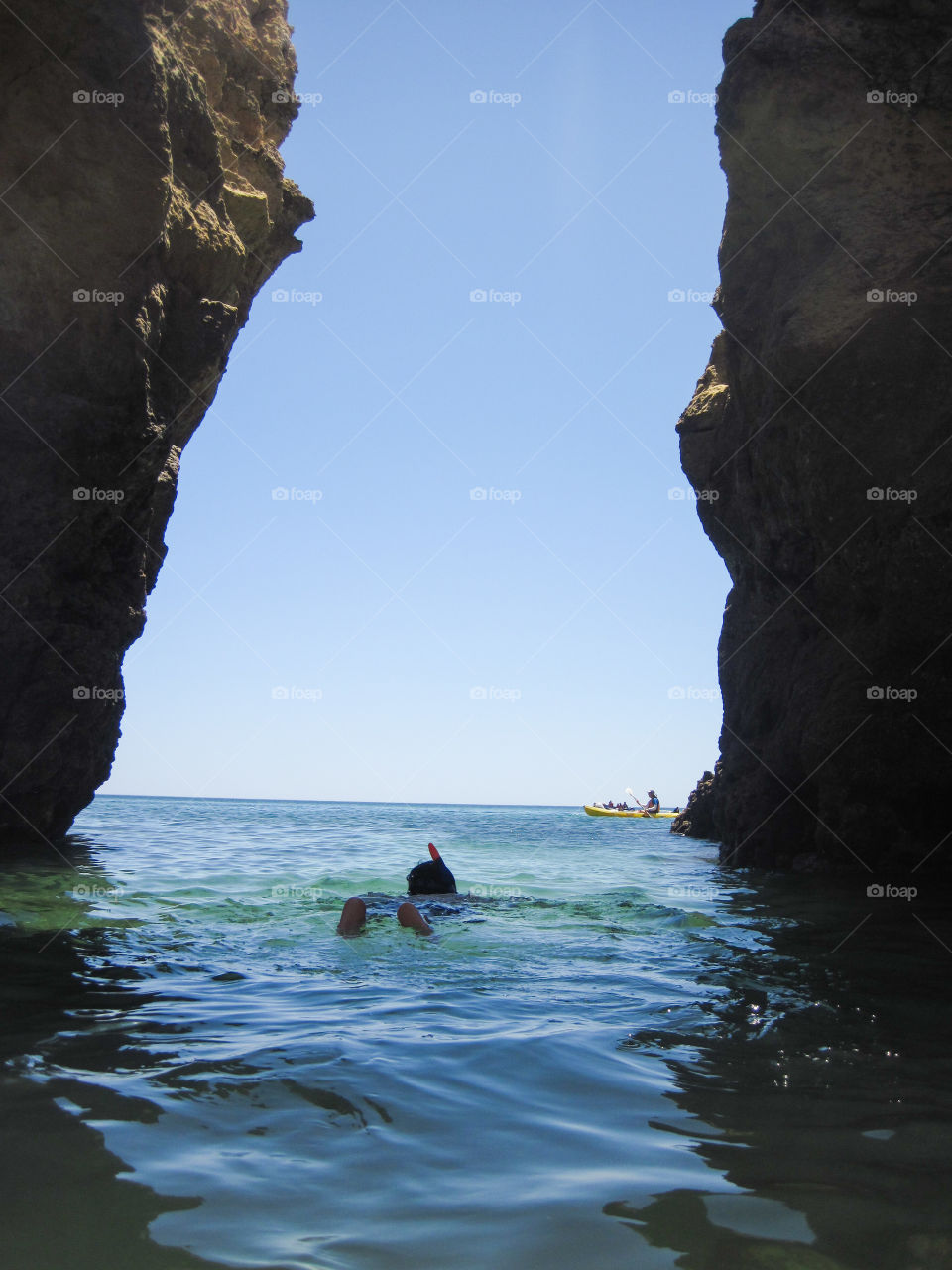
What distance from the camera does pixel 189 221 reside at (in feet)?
46.5

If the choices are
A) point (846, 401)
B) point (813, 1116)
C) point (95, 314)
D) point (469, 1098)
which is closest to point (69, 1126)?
point (469, 1098)

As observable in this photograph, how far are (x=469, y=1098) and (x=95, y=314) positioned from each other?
488 inches

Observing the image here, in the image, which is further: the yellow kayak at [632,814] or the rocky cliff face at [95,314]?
the yellow kayak at [632,814]

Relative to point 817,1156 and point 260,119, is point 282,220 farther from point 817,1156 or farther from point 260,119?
point 817,1156

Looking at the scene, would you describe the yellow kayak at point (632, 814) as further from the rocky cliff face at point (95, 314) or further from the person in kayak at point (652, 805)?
the rocky cliff face at point (95, 314)

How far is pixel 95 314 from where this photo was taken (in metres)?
13.0

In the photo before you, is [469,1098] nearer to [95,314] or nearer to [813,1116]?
[813,1116]

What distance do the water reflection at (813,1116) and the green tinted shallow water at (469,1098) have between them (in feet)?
0.05

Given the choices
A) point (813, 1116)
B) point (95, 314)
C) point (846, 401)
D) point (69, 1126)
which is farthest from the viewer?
point (846, 401)

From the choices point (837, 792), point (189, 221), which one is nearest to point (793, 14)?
point (189, 221)

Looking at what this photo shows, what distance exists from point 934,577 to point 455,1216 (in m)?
13.3

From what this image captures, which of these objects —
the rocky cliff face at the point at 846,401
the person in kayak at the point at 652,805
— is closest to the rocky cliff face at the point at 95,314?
the rocky cliff face at the point at 846,401

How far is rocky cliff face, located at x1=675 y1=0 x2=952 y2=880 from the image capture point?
41.8 feet

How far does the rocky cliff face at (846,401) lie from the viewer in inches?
502
